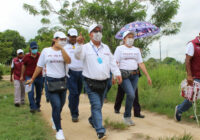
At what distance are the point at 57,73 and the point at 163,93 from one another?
4.05 meters

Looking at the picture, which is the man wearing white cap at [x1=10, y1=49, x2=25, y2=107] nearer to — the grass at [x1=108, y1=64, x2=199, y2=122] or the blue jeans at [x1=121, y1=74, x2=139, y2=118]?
the grass at [x1=108, y1=64, x2=199, y2=122]

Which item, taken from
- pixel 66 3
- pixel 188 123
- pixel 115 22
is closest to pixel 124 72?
pixel 188 123

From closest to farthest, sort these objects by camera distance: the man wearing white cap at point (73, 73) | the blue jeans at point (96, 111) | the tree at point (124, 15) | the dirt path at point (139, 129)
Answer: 1. the blue jeans at point (96, 111)
2. the dirt path at point (139, 129)
3. the man wearing white cap at point (73, 73)
4. the tree at point (124, 15)

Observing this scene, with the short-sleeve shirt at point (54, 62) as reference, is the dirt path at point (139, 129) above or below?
below

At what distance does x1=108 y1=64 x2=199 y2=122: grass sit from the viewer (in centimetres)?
591

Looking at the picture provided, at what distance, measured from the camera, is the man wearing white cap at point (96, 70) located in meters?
3.56

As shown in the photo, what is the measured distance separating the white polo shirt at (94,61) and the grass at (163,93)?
2597 millimetres

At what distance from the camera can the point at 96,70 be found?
3.56 meters

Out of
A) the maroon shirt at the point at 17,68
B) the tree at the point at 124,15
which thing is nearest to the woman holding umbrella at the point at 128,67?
the maroon shirt at the point at 17,68

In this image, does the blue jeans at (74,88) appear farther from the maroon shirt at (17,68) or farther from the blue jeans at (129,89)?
the maroon shirt at (17,68)

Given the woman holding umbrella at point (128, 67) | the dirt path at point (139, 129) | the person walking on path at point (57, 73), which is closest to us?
the person walking on path at point (57, 73)

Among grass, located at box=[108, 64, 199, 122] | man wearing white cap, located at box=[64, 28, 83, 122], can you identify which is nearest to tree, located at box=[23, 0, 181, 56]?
grass, located at box=[108, 64, 199, 122]

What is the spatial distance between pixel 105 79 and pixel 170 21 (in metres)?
10.2

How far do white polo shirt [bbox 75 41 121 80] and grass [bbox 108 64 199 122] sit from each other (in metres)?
2.60
